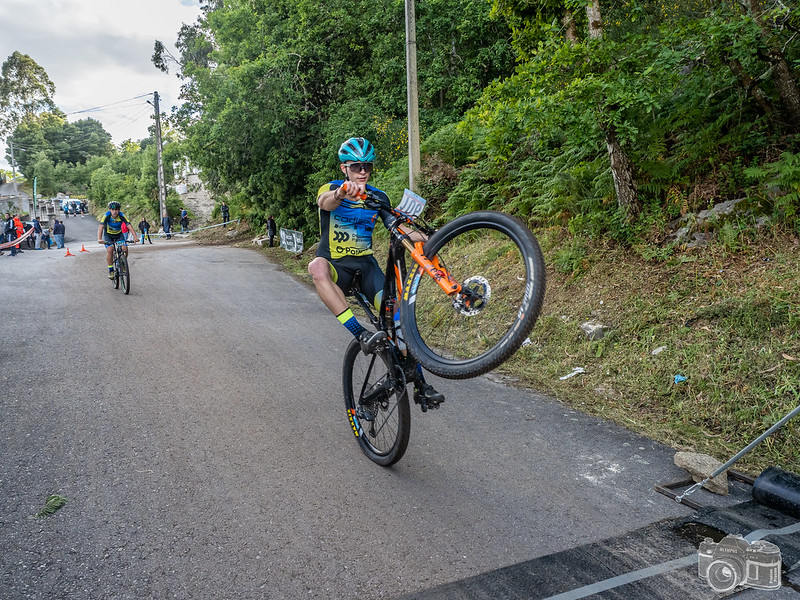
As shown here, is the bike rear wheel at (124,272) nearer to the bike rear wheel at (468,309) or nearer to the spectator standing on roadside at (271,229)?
the bike rear wheel at (468,309)

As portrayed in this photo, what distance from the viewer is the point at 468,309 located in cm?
357

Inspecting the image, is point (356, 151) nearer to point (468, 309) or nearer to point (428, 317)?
point (428, 317)

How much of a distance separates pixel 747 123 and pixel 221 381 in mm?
7391

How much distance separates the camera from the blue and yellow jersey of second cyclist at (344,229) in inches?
177

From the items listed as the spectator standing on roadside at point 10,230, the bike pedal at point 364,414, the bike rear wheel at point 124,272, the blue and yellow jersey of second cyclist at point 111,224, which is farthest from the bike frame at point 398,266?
the spectator standing on roadside at point 10,230

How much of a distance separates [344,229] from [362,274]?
1.31 ft

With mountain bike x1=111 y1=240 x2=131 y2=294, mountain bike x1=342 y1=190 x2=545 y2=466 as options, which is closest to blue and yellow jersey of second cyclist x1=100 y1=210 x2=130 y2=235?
mountain bike x1=111 y1=240 x2=131 y2=294

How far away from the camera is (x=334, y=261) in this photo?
179 inches

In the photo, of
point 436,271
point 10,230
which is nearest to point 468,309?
point 436,271

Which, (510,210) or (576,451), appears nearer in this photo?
(576,451)

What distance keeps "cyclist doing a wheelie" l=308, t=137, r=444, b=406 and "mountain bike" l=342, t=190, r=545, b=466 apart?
0.12 m

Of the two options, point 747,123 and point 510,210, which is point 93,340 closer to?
point 510,210

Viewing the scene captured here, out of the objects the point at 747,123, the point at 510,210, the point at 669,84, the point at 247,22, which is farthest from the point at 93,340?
the point at 247,22

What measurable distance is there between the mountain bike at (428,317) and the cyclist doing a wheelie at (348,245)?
0.40ft
